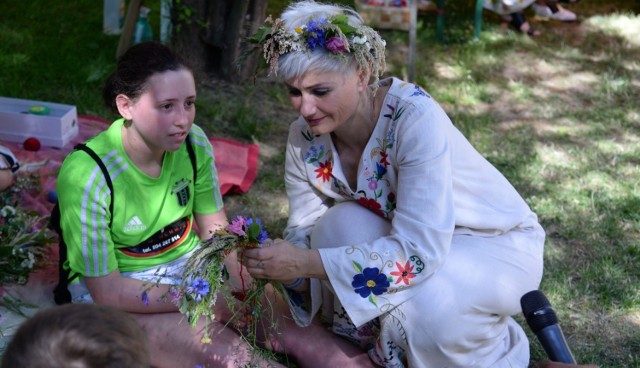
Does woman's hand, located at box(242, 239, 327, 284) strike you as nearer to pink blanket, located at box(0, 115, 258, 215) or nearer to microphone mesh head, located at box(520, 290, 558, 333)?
microphone mesh head, located at box(520, 290, 558, 333)

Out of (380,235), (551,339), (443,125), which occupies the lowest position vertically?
(551,339)

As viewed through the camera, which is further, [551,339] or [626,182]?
[626,182]

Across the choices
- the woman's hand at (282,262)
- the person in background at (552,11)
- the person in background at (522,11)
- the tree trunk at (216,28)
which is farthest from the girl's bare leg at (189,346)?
the person in background at (552,11)

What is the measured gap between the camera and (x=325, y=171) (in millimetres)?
3264

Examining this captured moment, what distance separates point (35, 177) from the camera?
168 inches

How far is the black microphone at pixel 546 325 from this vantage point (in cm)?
288

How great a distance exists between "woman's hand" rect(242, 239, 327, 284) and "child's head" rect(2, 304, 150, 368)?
3.40 ft

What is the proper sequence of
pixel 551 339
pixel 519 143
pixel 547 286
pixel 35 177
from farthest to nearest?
1. pixel 519 143
2. pixel 35 177
3. pixel 547 286
4. pixel 551 339

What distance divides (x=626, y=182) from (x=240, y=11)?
2.63 metres

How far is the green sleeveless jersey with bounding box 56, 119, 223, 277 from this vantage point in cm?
302

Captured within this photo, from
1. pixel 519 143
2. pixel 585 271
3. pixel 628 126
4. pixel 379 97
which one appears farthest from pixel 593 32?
pixel 379 97

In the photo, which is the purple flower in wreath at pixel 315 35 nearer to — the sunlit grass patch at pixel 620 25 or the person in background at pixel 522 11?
the person in background at pixel 522 11

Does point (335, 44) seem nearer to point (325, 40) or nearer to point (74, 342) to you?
point (325, 40)

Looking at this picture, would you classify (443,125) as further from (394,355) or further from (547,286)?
(547,286)
